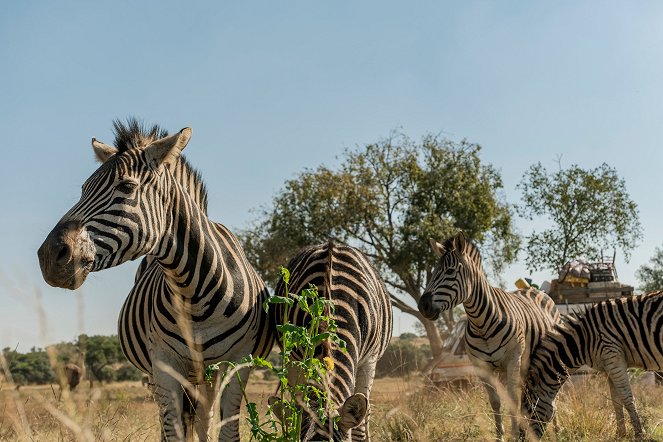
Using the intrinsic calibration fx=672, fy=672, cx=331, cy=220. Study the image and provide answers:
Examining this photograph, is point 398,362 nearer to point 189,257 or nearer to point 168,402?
point 168,402

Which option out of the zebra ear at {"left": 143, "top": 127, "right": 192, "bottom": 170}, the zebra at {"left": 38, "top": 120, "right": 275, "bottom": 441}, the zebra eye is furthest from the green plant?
the zebra ear at {"left": 143, "top": 127, "right": 192, "bottom": 170}

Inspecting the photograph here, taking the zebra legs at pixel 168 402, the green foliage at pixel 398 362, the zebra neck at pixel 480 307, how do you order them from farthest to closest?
the green foliage at pixel 398 362 → the zebra neck at pixel 480 307 → the zebra legs at pixel 168 402

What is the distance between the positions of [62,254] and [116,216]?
461 mm

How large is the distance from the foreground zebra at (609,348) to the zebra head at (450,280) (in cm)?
127

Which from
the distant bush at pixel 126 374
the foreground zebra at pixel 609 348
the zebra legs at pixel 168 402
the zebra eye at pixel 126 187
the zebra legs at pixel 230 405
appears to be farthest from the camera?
the distant bush at pixel 126 374

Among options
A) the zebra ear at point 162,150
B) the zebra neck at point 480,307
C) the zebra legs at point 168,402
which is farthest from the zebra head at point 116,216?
the zebra neck at point 480,307

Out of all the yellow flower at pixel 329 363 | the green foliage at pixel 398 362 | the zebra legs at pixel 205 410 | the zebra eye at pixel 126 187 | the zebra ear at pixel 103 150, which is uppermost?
the zebra ear at pixel 103 150

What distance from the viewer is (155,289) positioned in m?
5.25

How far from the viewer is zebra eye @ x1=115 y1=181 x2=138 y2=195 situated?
4.22 meters

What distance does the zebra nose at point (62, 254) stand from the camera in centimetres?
368

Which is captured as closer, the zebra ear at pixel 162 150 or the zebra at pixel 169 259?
the zebra at pixel 169 259

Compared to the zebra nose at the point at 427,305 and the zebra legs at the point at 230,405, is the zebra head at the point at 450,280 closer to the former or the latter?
the zebra nose at the point at 427,305

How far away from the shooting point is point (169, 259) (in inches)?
180

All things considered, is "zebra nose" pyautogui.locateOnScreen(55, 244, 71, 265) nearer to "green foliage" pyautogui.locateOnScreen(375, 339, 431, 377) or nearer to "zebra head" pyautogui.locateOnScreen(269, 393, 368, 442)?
"zebra head" pyautogui.locateOnScreen(269, 393, 368, 442)
